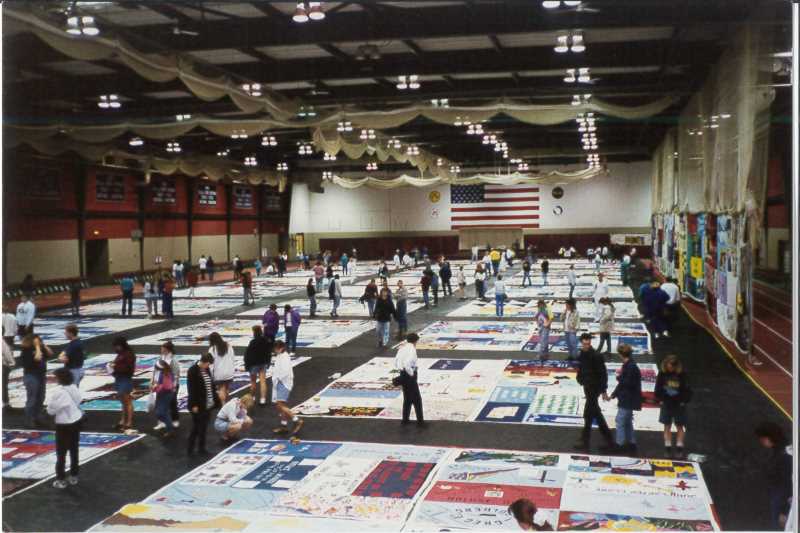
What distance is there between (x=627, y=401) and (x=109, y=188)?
38.7m

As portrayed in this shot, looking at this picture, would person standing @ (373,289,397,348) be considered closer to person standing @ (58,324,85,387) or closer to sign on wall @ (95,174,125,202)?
person standing @ (58,324,85,387)

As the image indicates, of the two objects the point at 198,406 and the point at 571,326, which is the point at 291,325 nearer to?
the point at 571,326

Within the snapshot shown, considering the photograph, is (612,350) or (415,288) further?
(415,288)

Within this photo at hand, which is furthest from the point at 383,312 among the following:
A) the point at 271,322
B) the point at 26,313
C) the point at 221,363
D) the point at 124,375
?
the point at 26,313

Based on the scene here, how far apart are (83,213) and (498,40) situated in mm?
28480

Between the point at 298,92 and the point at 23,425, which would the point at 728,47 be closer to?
the point at 298,92

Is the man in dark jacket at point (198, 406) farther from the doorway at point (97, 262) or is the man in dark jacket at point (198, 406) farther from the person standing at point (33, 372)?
the doorway at point (97, 262)

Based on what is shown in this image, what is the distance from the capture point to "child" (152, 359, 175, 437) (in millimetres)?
11508

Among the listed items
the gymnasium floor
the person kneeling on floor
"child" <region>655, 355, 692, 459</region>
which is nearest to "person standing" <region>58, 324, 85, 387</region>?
the gymnasium floor

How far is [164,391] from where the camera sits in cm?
1154

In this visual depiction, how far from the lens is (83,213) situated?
40.2m

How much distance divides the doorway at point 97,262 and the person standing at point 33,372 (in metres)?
31.8

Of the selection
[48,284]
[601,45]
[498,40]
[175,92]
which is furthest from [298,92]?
[48,284]

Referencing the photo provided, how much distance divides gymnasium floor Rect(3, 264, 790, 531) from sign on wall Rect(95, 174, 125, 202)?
29.7 metres
